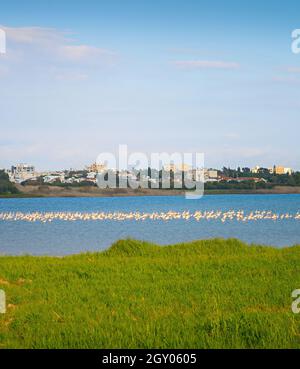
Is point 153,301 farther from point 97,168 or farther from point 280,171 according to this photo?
point 280,171

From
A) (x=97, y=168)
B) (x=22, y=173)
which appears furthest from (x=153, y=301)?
(x=22, y=173)

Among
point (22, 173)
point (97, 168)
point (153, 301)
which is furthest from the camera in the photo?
point (22, 173)

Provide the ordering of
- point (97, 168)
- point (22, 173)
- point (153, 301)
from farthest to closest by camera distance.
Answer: point (22, 173) < point (97, 168) < point (153, 301)

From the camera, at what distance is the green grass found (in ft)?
23.6

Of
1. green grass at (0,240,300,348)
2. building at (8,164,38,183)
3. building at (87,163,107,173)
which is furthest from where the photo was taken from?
building at (8,164,38,183)

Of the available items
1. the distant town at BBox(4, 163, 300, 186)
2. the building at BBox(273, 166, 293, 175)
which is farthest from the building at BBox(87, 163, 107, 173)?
the building at BBox(273, 166, 293, 175)

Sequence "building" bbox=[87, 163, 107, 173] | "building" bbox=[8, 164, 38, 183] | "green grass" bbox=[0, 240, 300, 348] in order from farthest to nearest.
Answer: "building" bbox=[8, 164, 38, 183], "building" bbox=[87, 163, 107, 173], "green grass" bbox=[0, 240, 300, 348]

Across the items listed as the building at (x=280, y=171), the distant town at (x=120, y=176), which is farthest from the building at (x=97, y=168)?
the building at (x=280, y=171)

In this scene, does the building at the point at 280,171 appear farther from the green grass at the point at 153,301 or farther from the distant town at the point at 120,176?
the green grass at the point at 153,301

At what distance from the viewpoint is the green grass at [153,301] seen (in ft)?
23.6

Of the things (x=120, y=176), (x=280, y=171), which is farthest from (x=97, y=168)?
(x=280, y=171)

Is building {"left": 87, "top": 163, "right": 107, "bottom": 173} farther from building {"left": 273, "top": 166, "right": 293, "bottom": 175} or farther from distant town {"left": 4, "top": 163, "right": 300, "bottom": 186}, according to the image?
building {"left": 273, "top": 166, "right": 293, "bottom": 175}

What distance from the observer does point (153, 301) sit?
9531mm

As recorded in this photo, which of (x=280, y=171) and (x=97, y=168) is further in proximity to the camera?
(x=280, y=171)
